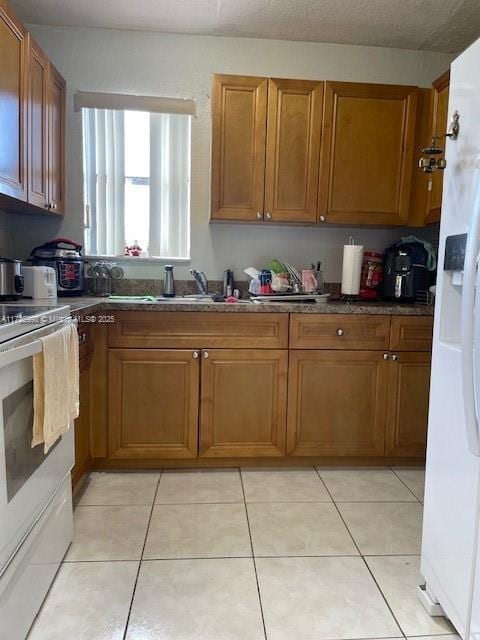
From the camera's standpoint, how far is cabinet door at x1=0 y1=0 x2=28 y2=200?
5.93 ft

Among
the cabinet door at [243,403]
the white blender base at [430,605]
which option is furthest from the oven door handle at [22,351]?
the white blender base at [430,605]

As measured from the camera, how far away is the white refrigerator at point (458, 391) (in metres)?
1.10

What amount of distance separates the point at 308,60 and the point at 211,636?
298 cm

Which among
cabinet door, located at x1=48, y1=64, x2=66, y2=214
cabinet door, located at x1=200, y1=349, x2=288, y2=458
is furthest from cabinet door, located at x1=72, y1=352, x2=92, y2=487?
cabinet door, located at x1=48, y1=64, x2=66, y2=214

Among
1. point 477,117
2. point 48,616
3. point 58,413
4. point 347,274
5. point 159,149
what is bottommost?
point 48,616

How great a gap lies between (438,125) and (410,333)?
47.1 inches

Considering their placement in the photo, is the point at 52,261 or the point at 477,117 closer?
the point at 477,117

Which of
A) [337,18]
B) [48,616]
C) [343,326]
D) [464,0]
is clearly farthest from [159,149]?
[48,616]

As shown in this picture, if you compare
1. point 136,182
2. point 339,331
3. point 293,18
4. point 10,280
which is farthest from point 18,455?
point 293,18

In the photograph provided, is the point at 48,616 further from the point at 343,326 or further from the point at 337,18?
the point at 337,18

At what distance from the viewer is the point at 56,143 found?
8.22 ft

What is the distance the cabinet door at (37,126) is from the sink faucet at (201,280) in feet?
2.97

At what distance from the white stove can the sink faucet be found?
1245 mm

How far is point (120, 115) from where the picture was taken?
108 inches
